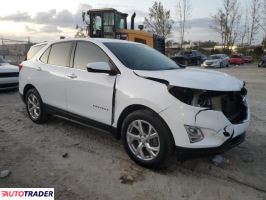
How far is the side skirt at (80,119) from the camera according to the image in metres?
4.77

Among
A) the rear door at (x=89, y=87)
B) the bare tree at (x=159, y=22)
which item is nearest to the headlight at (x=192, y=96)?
the rear door at (x=89, y=87)

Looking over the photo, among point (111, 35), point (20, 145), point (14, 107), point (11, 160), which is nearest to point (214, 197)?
point (11, 160)

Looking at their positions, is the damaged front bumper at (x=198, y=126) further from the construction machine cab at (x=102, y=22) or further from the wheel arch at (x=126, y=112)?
the construction machine cab at (x=102, y=22)

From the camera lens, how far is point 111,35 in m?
17.5

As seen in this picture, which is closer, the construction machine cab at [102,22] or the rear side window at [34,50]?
the rear side window at [34,50]

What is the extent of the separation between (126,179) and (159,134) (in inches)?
27.3

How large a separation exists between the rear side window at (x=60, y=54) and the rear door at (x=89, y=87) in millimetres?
253

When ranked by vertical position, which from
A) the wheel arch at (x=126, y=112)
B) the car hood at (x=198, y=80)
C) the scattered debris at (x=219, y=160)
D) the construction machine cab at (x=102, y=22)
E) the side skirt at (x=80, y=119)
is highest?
the construction machine cab at (x=102, y=22)

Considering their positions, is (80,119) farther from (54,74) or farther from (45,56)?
(45,56)

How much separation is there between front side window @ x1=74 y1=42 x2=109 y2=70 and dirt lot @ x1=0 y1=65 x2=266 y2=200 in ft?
4.28

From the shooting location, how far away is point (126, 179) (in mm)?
4023

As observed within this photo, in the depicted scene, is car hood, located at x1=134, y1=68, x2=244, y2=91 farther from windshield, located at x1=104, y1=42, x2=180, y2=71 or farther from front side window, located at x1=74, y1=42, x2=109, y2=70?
front side window, located at x1=74, y1=42, x2=109, y2=70

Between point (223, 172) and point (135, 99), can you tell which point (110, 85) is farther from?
point (223, 172)

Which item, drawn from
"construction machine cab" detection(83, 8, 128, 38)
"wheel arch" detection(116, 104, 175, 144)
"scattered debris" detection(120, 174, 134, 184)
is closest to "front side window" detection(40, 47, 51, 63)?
"wheel arch" detection(116, 104, 175, 144)
